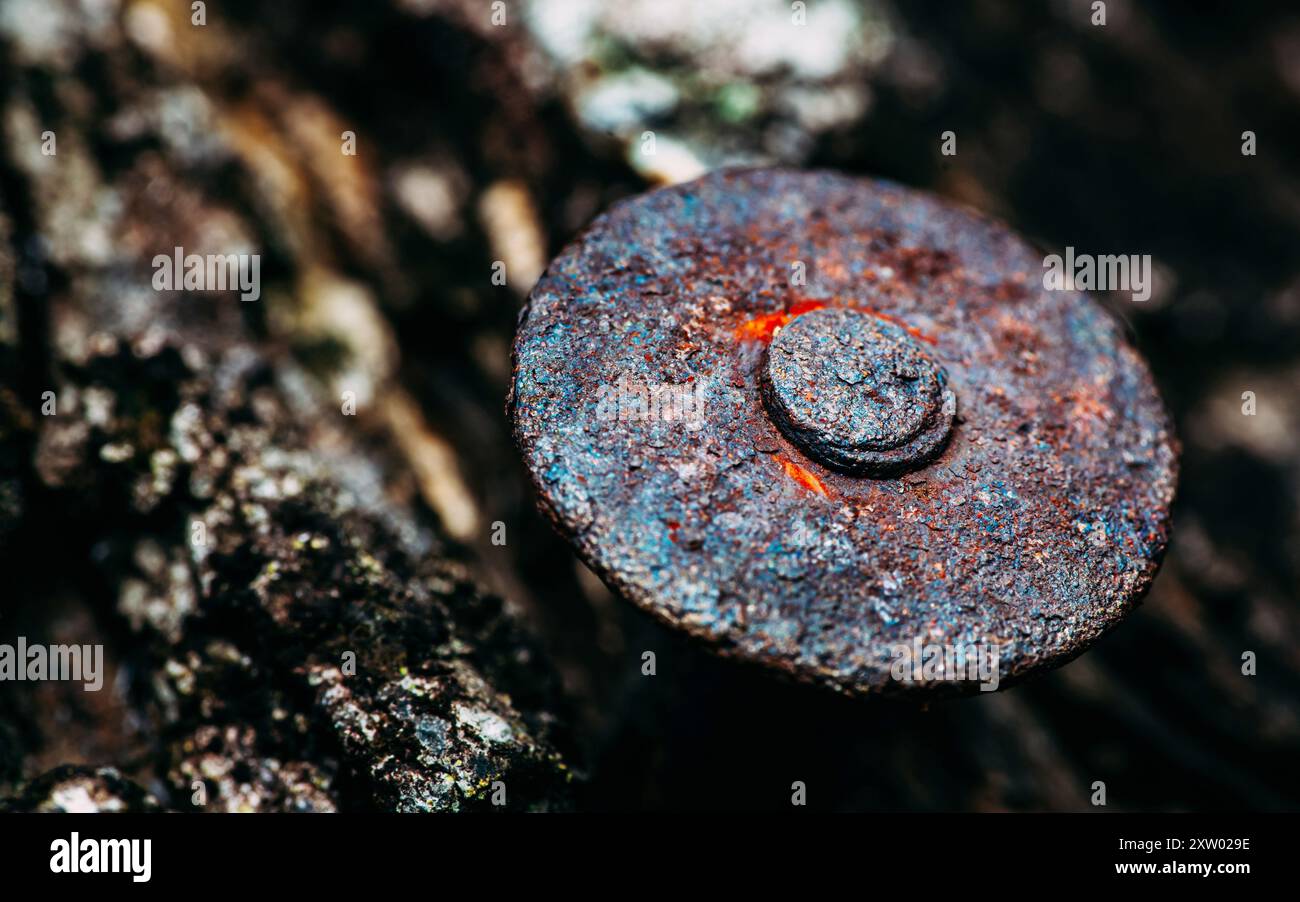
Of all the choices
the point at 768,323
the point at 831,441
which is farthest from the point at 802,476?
the point at 768,323

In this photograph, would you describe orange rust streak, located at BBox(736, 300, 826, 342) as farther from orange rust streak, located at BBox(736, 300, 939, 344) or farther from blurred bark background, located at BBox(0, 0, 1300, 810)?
blurred bark background, located at BBox(0, 0, 1300, 810)

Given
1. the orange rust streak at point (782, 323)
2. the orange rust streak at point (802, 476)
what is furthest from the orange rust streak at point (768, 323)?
the orange rust streak at point (802, 476)

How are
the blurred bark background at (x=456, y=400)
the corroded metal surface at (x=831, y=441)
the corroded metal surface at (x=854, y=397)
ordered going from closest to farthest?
the corroded metal surface at (x=831, y=441) → the corroded metal surface at (x=854, y=397) → the blurred bark background at (x=456, y=400)

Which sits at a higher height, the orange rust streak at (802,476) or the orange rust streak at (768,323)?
the orange rust streak at (768,323)

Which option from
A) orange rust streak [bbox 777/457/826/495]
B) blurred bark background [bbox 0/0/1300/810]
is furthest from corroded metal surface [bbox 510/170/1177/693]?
blurred bark background [bbox 0/0/1300/810]

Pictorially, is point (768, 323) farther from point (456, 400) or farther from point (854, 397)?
point (456, 400)

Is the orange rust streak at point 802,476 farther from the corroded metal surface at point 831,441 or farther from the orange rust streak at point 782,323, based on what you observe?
the orange rust streak at point 782,323

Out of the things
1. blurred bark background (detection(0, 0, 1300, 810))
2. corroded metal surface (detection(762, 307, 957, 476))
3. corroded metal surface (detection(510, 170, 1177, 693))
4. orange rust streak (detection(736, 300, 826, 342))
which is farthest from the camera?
blurred bark background (detection(0, 0, 1300, 810))

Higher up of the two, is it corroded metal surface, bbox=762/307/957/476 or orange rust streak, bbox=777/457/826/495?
corroded metal surface, bbox=762/307/957/476
